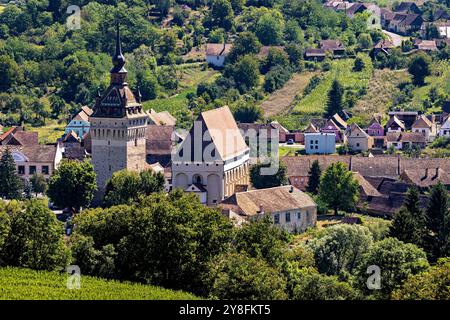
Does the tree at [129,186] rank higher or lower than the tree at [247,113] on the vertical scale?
lower

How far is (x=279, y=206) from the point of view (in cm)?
7756

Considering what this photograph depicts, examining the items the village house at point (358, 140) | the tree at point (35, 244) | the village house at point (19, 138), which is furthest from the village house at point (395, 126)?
the tree at point (35, 244)

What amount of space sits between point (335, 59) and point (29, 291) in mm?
82404

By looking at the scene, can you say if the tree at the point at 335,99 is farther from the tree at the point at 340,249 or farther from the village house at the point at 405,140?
the tree at the point at 340,249

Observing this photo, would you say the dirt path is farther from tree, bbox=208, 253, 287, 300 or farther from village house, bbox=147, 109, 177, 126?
tree, bbox=208, 253, 287, 300

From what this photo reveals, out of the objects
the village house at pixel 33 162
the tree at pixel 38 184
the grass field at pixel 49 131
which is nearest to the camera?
the tree at pixel 38 184

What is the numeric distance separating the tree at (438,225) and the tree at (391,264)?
272 inches

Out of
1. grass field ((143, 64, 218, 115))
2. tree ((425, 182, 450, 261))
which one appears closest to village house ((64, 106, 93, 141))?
grass field ((143, 64, 218, 115))

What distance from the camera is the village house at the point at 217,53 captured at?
127875mm

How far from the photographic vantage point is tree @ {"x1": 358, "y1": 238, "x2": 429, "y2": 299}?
5544 centimetres
